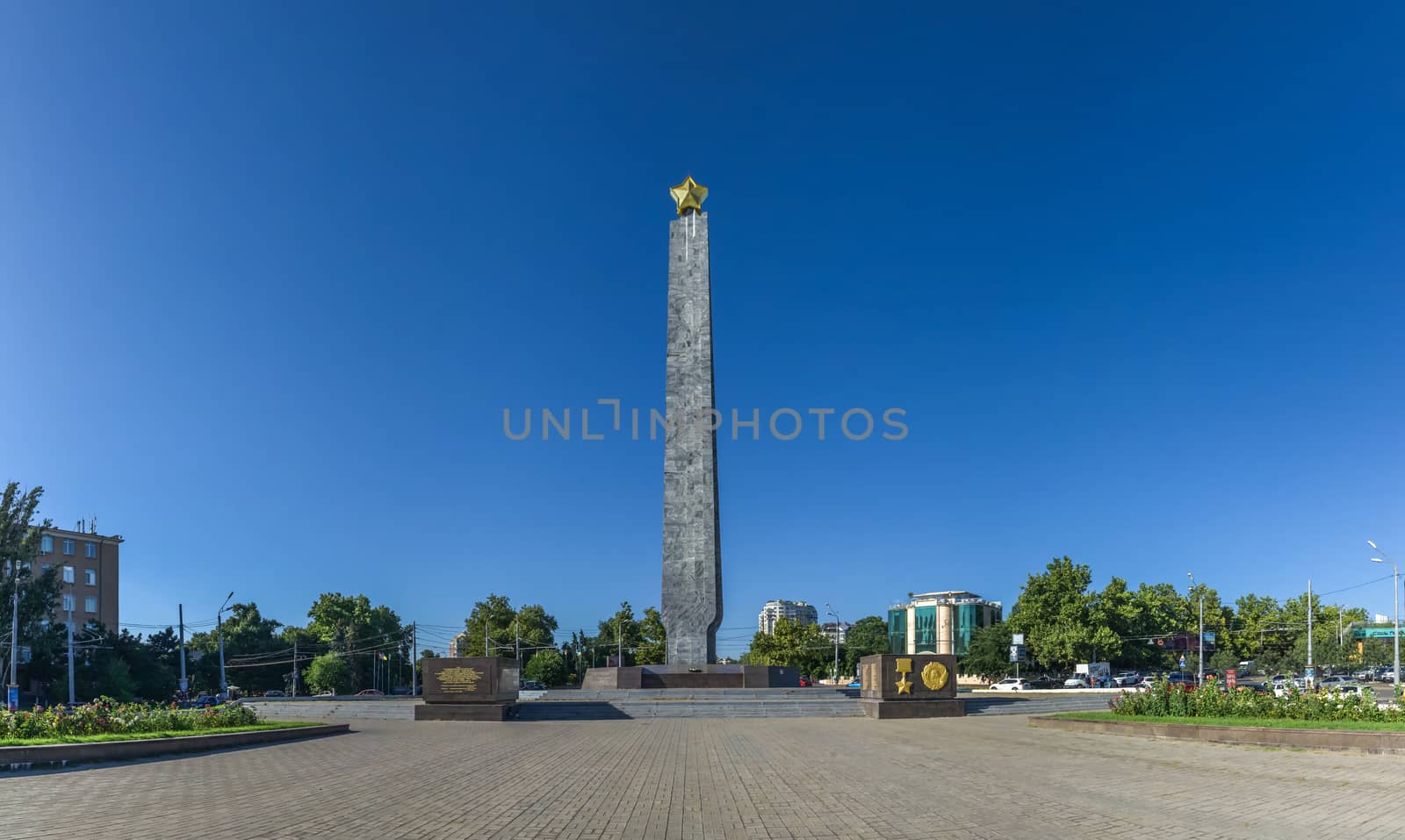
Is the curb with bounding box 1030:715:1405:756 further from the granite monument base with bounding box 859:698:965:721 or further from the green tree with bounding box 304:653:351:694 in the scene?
the green tree with bounding box 304:653:351:694

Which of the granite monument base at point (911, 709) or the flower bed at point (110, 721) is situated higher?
the flower bed at point (110, 721)

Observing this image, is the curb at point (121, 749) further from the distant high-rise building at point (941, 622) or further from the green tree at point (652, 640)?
the distant high-rise building at point (941, 622)

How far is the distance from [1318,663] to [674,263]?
210 feet

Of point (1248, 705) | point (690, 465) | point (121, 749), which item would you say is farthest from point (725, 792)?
point (690, 465)

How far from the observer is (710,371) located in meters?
31.8

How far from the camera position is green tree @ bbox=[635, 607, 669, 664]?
56.2m

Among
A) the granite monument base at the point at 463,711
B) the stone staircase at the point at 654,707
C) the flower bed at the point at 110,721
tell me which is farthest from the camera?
the stone staircase at the point at 654,707

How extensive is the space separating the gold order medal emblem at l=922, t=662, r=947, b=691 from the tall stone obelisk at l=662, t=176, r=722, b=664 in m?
9.39

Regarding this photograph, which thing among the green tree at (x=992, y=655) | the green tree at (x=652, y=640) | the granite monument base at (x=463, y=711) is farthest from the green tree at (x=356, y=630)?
the granite monument base at (x=463, y=711)

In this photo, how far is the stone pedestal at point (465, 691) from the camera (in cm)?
2108

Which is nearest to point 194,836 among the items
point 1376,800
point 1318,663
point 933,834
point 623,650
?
point 933,834

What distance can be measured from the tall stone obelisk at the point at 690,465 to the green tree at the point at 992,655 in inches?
1534

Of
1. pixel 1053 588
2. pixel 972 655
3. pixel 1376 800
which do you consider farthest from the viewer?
pixel 972 655

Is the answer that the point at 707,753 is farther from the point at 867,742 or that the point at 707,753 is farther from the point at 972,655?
the point at 972,655
